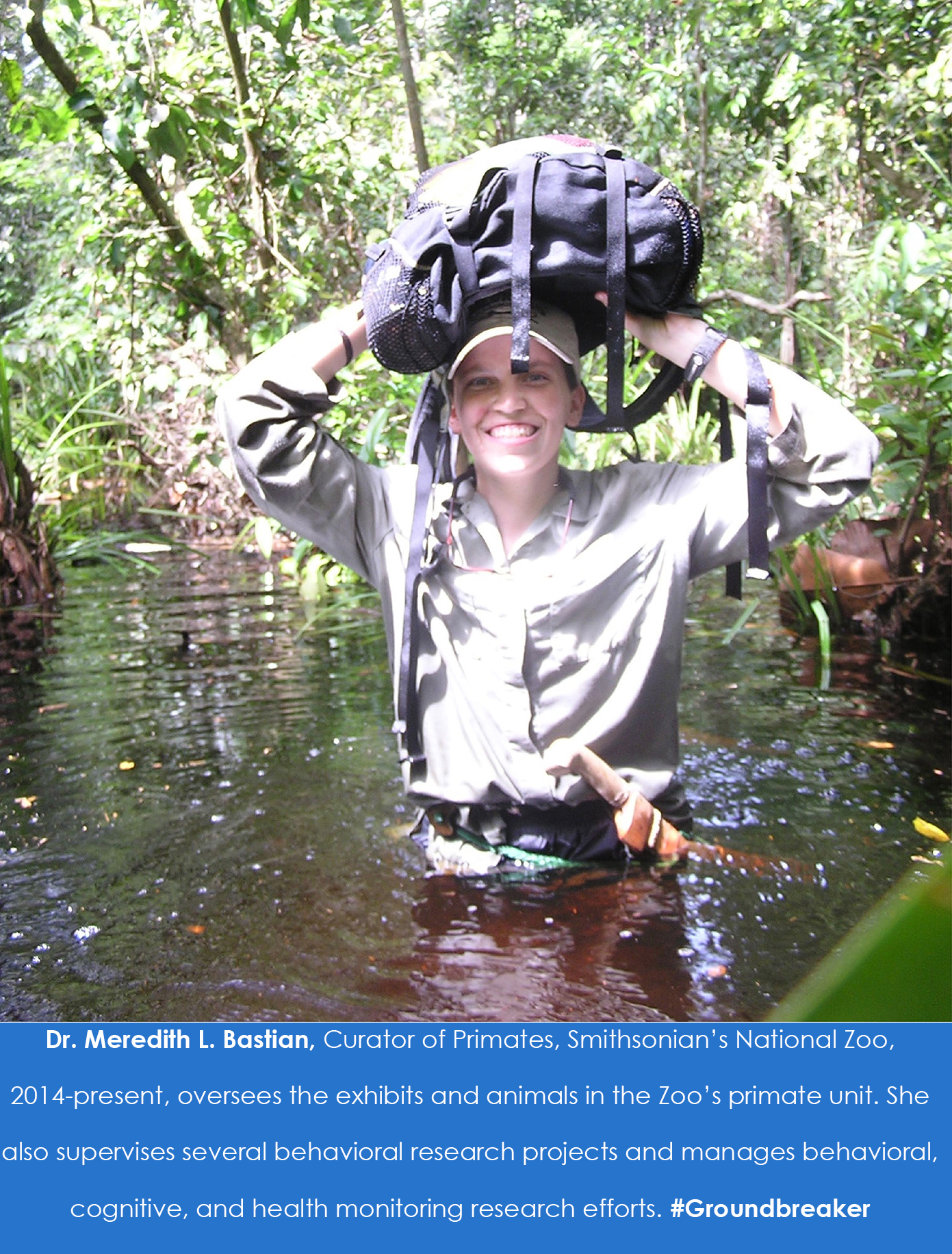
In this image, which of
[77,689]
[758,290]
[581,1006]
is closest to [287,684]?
[77,689]

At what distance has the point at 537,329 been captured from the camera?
80.6 inches

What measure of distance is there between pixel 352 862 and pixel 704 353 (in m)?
1.21

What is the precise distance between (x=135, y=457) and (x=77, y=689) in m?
4.18

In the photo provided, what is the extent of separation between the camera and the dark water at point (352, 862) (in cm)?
195

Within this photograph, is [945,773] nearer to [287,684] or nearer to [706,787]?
[706,787]

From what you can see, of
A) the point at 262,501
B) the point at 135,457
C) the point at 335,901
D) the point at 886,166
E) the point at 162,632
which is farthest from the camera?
the point at 135,457

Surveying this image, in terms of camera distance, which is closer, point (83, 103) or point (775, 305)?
point (83, 103)

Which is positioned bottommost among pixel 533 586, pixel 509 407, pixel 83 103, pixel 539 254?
pixel 533 586

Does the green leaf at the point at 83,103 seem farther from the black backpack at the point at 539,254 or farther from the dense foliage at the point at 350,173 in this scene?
the black backpack at the point at 539,254

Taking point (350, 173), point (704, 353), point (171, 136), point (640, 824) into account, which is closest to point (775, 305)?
point (350, 173)

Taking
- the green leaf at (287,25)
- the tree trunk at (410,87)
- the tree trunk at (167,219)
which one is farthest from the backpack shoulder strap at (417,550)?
the tree trunk at (167,219)

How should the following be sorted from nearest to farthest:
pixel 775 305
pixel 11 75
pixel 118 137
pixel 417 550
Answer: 1. pixel 417 550
2. pixel 11 75
3. pixel 118 137
4. pixel 775 305

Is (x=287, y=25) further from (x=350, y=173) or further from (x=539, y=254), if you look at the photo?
(x=539, y=254)

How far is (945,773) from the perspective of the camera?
112 inches
